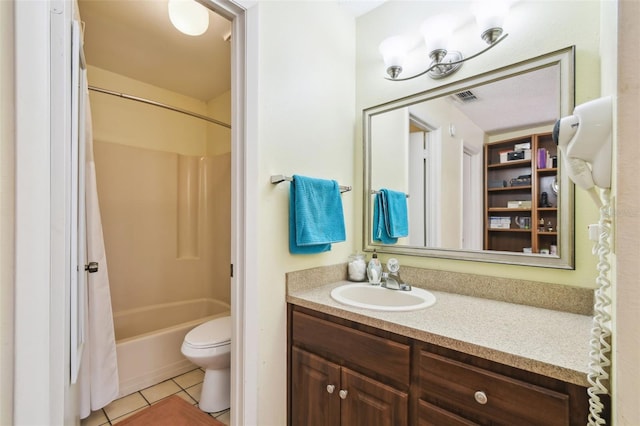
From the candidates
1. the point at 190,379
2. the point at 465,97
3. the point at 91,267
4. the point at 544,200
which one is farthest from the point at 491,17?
the point at 190,379

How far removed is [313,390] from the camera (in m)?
1.27

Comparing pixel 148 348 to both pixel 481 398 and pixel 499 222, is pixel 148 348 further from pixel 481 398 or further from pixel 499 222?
pixel 499 222

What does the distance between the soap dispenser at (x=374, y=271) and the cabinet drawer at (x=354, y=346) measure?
0.46 m

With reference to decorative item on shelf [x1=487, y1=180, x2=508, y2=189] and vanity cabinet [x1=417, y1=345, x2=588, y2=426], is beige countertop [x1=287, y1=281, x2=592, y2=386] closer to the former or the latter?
vanity cabinet [x1=417, y1=345, x2=588, y2=426]

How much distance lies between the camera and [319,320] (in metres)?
1.25

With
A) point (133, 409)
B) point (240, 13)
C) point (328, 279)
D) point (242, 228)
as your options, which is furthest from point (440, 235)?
point (133, 409)

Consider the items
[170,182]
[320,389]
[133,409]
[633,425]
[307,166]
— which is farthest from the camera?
[170,182]

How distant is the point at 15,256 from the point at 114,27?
194cm

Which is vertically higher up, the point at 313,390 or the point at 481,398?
the point at 481,398

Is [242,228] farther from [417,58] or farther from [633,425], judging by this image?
[417,58]

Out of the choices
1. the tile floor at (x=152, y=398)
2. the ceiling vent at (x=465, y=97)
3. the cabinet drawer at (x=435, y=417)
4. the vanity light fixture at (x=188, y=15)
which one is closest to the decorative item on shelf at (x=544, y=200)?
the ceiling vent at (x=465, y=97)

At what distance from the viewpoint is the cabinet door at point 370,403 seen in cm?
101

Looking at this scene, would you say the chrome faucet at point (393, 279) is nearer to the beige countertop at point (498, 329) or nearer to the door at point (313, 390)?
the beige countertop at point (498, 329)

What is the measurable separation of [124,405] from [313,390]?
1.35m
